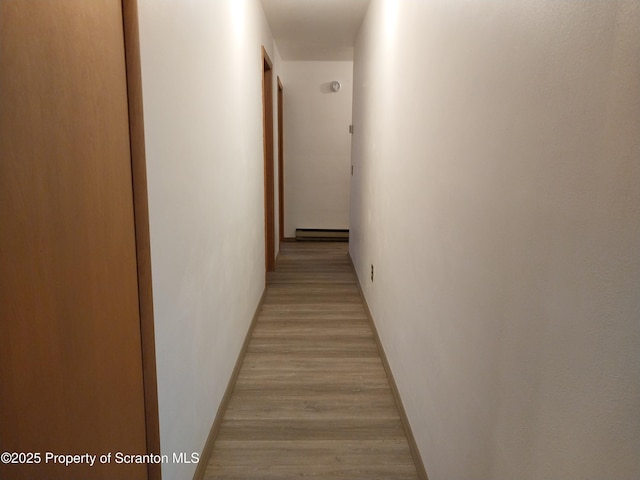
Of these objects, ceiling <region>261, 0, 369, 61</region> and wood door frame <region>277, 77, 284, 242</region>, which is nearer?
ceiling <region>261, 0, 369, 61</region>

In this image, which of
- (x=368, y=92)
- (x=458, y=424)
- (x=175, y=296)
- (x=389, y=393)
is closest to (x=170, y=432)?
(x=175, y=296)

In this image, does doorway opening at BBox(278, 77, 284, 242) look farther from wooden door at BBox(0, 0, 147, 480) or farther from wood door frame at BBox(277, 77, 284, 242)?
wooden door at BBox(0, 0, 147, 480)

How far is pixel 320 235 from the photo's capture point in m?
6.82

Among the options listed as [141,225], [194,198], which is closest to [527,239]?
[141,225]

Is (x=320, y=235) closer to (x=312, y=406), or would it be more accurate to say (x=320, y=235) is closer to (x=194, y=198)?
(x=312, y=406)

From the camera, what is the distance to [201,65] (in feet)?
6.21

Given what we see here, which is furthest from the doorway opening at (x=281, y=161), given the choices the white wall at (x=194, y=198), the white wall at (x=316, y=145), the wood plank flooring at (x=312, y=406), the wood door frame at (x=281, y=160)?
the white wall at (x=194, y=198)

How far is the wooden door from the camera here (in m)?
0.89

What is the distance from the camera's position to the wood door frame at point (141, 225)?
3.90 feet

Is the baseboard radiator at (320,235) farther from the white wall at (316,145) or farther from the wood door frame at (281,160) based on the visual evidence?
the wood door frame at (281,160)

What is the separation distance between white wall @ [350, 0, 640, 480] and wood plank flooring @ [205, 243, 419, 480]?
1.20 feet

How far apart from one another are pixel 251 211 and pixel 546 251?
9.00 feet

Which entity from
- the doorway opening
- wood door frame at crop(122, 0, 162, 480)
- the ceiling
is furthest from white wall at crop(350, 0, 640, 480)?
the doorway opening

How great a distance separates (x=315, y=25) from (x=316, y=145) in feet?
7.18
